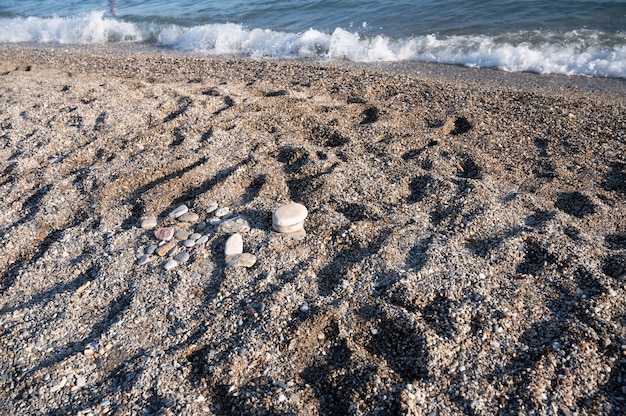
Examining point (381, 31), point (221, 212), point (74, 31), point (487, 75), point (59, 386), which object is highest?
point (74, 31)

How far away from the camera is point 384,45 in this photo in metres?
9.34

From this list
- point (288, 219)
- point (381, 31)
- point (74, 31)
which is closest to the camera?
point (288, 219)

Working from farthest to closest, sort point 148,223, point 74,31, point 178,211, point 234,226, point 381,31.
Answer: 1. point 74,31
2. point 381,31
3. point 178,211
4. point 148,223
5. point 234,226

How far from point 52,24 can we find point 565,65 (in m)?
13.8

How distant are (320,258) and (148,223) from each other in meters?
1.51

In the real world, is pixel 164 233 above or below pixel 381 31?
below

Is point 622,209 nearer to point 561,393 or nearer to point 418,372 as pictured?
point 561,393

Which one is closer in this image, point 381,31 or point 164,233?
point 164,233

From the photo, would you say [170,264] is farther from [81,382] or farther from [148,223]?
[81,382]

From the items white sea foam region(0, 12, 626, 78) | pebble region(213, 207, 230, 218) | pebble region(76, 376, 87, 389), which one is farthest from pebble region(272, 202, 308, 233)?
white sea foam region(0, 12, 626, 78)

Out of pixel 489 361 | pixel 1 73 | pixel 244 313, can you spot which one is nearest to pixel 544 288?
pixel 489 361

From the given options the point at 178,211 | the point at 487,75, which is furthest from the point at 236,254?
the point at 487,75

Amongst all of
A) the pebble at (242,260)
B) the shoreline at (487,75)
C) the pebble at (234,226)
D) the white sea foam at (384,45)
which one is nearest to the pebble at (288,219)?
the pebble at (234,226)

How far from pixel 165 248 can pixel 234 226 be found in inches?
21.9
